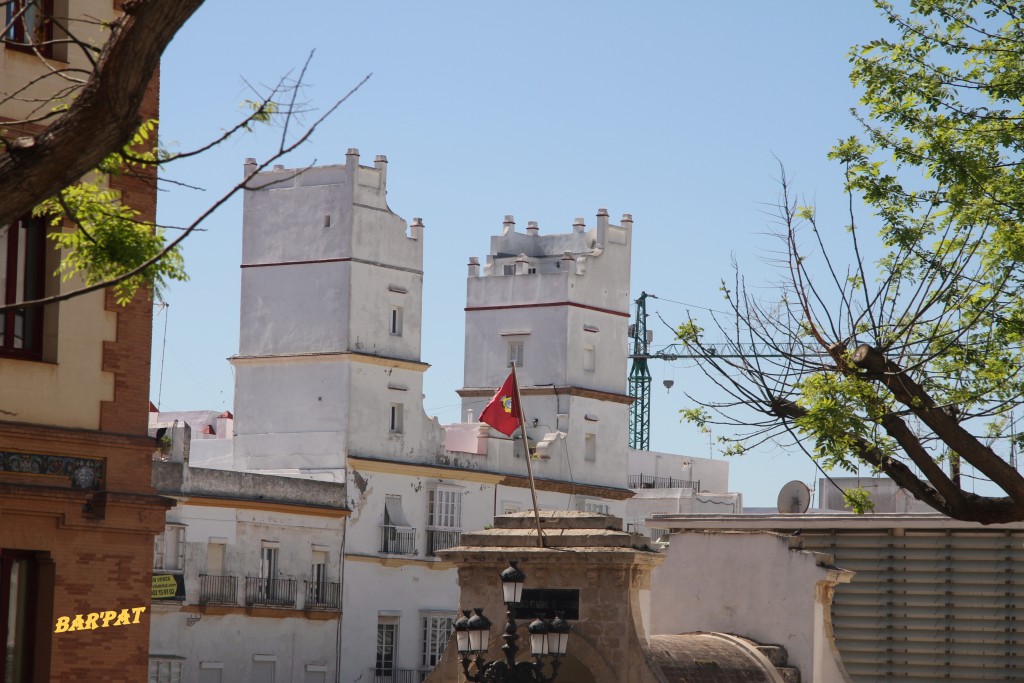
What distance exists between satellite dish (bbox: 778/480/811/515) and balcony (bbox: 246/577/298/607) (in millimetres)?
16978

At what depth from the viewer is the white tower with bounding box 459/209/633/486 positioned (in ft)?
178

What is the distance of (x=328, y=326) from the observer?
4759cm

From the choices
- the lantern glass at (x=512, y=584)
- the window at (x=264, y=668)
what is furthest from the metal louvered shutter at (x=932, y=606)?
the window at (x=264, y=668)

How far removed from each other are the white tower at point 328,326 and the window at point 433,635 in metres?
4.73

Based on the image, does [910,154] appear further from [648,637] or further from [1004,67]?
[648,637]

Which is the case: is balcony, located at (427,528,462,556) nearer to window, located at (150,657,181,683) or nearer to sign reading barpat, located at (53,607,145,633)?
window, located at (150,657,181,683)

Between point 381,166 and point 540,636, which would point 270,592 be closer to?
point 381,166

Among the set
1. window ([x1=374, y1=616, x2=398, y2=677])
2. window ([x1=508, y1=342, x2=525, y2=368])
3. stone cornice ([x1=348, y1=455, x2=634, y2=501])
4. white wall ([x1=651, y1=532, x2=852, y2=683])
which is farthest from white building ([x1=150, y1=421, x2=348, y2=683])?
white wall ([x1=651, y1=532, x2=852, y2=683])

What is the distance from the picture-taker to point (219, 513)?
1603 inches

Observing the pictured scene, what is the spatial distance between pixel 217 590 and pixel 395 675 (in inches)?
298

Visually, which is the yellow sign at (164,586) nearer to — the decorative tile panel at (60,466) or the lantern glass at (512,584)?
the lantern glass at (512,584)

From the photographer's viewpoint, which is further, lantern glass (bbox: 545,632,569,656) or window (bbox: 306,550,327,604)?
window (bbox: 306,550,327,604)

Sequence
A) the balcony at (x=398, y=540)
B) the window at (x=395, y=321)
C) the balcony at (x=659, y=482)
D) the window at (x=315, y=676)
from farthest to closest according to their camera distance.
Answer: the balcony at (x=659, y=482), the window at (x=395, y=321), the balcony at (x=398, y=540), the window at (x=315, y=676)

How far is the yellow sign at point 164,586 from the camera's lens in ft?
126
